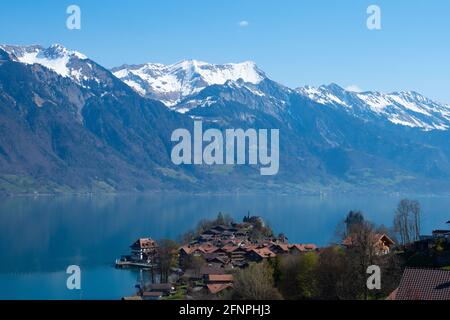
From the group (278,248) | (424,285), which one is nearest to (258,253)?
(278,248)

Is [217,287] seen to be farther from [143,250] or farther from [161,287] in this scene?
[143,250]

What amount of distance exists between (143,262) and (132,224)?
46.2 meters

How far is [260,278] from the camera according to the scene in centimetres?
2961

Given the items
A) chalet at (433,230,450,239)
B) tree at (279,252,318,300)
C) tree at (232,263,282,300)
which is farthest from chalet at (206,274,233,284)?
chalet at (433,230,450,239)

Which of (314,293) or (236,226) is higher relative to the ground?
(236,226)

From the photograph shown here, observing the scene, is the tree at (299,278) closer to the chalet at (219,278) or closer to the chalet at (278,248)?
the chalet at (219,278)

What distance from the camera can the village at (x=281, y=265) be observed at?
1120 inches

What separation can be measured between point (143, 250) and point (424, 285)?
177 ft

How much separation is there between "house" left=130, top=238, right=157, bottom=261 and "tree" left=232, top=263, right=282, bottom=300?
38.6m

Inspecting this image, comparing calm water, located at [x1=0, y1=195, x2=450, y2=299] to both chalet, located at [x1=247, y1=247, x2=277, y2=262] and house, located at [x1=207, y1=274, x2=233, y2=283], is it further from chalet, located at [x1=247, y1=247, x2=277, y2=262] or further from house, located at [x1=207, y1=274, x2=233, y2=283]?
chalet, located at [x1=247, y1=247, x2=277, y2=262]

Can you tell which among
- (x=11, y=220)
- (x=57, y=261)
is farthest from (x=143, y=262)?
(x=11, y=220)
